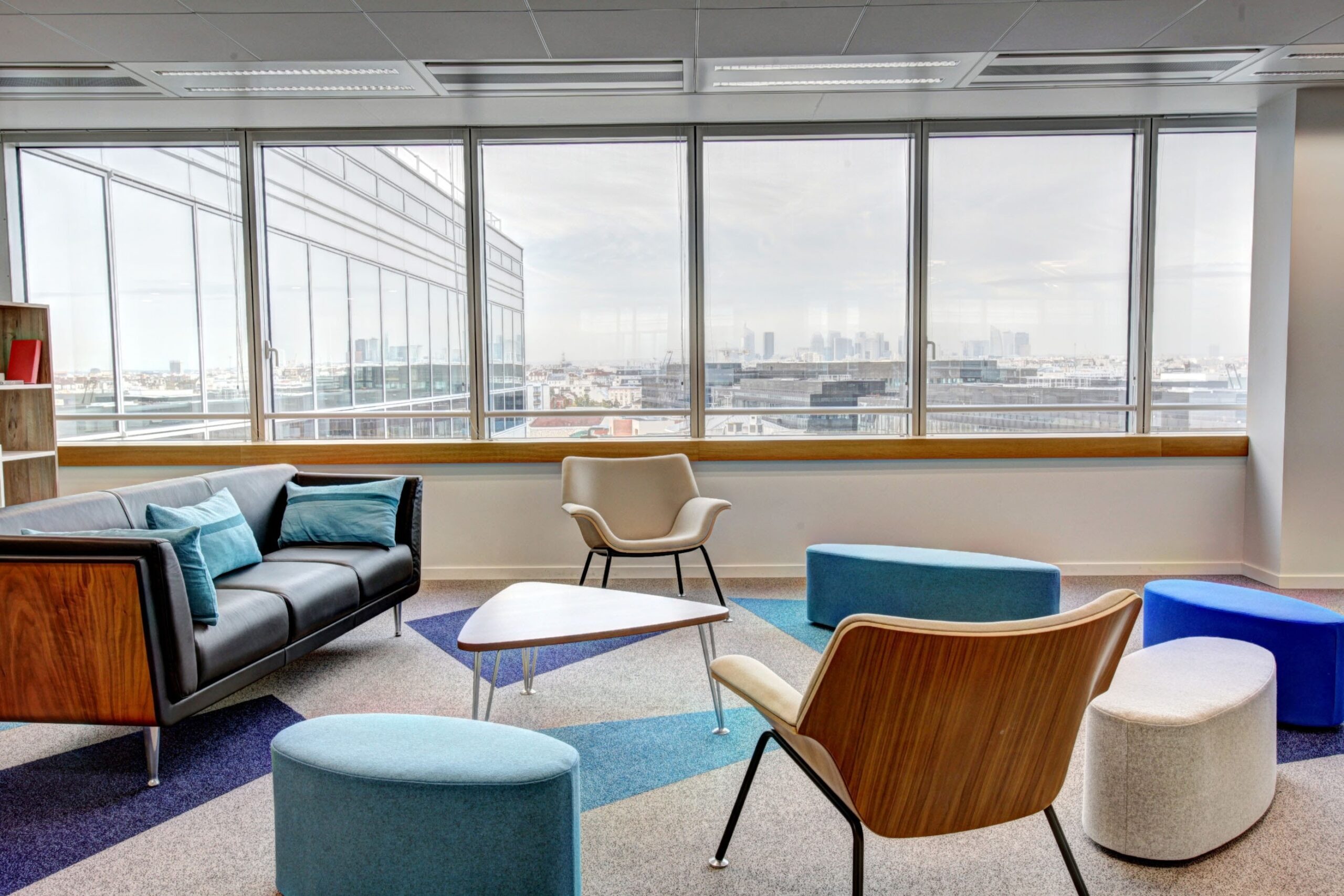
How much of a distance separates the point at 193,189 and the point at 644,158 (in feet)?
9.90

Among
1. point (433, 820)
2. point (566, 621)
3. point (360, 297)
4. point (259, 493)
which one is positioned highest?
point (360, 297)

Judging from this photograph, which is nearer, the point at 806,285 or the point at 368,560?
the point at 368,560

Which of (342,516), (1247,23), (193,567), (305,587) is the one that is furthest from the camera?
(342,516)

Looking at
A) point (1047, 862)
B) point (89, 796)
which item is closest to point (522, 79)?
point (89, 796)

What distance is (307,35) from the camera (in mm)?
3854

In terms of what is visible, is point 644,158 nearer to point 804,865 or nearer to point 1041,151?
point 1041,151

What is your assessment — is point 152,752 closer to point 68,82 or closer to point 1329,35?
point 68,82

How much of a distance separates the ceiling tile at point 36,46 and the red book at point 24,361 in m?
1.55

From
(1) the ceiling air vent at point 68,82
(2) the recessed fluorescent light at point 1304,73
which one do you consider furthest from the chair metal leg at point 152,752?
(2) the recessed fluorescent light at point 1304,73

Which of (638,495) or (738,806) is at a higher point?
(638,495)

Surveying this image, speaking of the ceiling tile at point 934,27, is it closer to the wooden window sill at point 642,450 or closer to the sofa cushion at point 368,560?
the wooden window sill at point 642,450

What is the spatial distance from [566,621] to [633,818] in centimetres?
76

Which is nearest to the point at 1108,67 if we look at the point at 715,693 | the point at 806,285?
the point at 806,285

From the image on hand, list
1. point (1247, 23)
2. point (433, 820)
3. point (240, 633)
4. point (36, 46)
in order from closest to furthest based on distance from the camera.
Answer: point (433, 820)
point (240, 633)
point (1247, 23)
point (36, 46)
